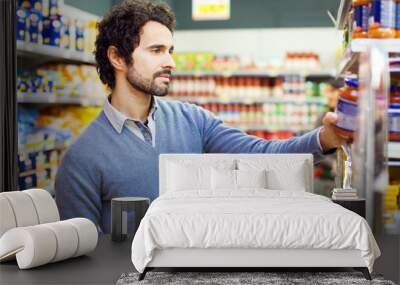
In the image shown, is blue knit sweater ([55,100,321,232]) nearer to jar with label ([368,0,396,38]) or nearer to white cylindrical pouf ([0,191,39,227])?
jar with label ([368,0,396,38])

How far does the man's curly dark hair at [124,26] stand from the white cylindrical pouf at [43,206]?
1494 mm

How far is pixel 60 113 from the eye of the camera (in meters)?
6.31

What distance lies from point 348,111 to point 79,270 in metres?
2.74

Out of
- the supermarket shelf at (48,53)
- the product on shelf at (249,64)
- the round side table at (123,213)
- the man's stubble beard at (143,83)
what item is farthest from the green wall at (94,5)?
the round side table at (123,213)

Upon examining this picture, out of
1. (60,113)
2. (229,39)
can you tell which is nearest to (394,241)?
(229,39)

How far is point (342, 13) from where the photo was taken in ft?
21.0

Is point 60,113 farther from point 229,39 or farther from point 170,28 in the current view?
point 229,39

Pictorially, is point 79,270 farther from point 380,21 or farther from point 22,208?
point 380,21

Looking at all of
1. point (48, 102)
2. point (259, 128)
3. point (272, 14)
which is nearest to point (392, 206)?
point (259, 128)

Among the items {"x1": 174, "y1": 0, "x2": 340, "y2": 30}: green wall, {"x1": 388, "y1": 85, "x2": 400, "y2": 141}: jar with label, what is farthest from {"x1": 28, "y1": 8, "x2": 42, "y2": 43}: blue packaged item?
{"x1": 388, "y1": 85, "x2": 400, "y2": 141}: jar with label

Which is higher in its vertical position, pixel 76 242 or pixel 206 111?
pixel 206 111

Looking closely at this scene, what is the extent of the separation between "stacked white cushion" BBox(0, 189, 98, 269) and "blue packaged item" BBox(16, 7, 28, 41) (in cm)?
167

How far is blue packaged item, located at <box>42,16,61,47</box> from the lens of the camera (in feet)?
20.1

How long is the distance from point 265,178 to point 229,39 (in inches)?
70.7
